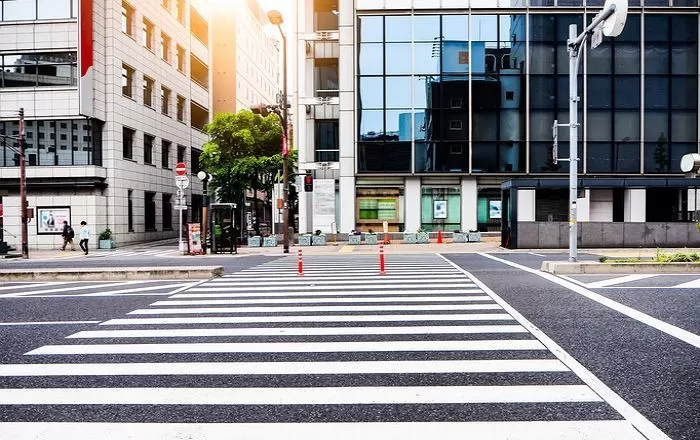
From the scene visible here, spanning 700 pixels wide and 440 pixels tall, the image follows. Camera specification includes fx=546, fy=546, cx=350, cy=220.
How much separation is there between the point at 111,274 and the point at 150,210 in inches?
1094

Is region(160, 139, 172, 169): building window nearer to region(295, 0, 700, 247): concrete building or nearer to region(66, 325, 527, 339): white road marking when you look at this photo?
region(295, 0, 700, 247): concrete building

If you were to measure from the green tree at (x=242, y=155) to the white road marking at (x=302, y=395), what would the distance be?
30.7 meters

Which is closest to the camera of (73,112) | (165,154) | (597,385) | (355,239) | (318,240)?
(597,385)

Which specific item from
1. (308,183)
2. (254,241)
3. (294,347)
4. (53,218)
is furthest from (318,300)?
(53,218)

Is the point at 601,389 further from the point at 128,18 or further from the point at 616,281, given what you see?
the point at 128,18

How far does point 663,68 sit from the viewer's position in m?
36.0

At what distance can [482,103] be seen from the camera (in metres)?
36.3

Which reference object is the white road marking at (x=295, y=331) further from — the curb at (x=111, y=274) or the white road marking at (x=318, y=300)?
the curb at (x=111, y=274)

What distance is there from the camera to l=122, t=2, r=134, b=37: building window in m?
37.6

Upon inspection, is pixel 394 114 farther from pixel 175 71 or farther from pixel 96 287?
pixel 96 287

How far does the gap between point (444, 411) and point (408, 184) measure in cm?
3253

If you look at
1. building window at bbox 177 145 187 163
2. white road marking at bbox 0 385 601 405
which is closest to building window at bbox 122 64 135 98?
building window at bbox 177 145 187 163

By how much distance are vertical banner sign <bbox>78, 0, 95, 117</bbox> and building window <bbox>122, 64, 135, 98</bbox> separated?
3.52m
